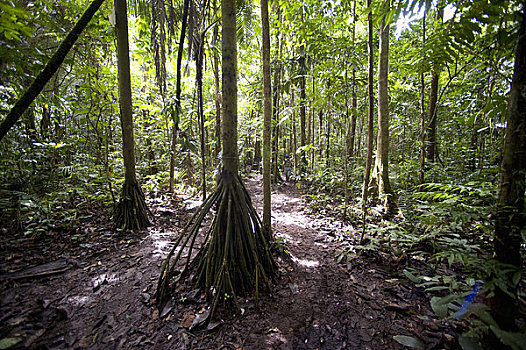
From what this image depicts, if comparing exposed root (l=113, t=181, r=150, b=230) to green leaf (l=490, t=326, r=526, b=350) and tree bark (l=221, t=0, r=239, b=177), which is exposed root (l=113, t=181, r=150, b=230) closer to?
tree bark (l=221, t=0, r=239, b=177)

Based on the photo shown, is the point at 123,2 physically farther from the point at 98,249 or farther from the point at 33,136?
the point at 98,249

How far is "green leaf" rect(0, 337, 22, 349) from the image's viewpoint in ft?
6.06

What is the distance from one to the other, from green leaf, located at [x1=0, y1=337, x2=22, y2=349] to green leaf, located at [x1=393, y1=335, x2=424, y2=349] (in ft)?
10.6

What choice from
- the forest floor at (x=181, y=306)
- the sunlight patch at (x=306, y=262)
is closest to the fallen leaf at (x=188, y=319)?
the forest floor at (x=181, y=306)

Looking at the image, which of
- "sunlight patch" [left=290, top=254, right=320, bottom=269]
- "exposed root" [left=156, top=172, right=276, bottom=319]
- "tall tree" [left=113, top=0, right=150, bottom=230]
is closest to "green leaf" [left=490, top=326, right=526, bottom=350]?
"exposed root" [left=156, top=172, right=276, bottom=319]

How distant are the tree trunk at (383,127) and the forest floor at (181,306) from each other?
1.47 metres

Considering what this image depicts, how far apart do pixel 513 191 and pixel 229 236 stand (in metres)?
2.54

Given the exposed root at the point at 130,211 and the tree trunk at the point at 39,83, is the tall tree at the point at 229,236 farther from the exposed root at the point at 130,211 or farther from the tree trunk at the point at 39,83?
the exposed root at the point at 130,211

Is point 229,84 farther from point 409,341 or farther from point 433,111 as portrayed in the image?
point 433,111

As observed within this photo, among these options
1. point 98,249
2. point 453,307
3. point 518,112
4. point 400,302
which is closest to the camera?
point 518,112

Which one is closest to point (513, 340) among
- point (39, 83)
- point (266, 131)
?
point (266, 131)

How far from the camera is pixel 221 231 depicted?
9.41ft

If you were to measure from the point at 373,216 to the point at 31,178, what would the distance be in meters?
6.93

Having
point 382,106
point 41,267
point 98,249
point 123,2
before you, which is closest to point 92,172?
point 98,249
